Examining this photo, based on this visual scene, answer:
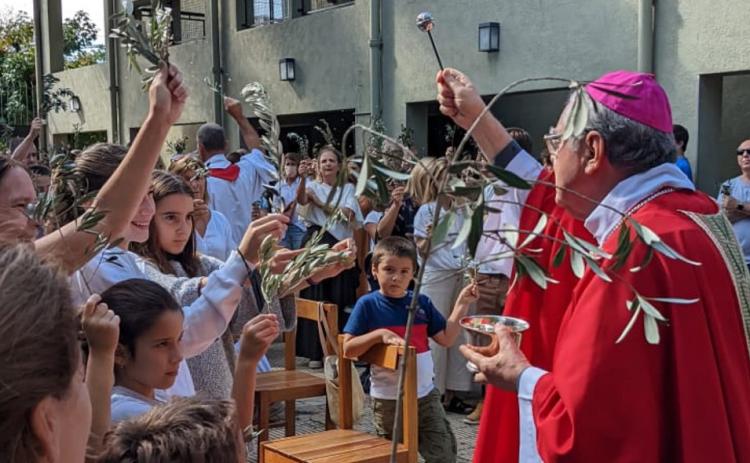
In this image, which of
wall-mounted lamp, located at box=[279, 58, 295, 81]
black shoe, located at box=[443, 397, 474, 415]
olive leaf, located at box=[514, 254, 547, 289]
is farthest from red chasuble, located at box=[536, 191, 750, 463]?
wall-mounted lamp, located at box=[279, 58, 295, 81]

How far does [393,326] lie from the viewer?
4.41 metres

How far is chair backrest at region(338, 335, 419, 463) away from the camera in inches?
145

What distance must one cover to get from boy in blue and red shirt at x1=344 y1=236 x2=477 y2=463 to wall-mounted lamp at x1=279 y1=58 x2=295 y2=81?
339 inches

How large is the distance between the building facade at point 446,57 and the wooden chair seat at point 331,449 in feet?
16.8

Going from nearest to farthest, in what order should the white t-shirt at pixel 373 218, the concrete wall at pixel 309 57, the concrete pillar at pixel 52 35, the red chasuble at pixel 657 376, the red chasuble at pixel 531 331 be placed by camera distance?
the red chasuble at pixel 657 376
the red chasuble at pixel 531 331
the white t-shirt at pixel 373 218
the concrete wall at pixel 309 57
the concrete pillar at pixel 52 35

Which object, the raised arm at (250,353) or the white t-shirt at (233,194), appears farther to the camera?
the white t-shirt at (233,194)

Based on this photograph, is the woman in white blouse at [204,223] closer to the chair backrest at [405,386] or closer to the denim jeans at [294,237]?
the chair backrest at [405,386]

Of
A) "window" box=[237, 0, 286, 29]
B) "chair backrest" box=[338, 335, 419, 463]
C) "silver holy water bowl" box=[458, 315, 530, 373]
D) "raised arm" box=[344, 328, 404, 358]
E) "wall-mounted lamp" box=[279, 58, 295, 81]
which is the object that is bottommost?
"chair backrest" box=[338, 335, 419, 463]

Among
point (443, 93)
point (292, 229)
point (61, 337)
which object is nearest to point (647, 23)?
point (292, 229)

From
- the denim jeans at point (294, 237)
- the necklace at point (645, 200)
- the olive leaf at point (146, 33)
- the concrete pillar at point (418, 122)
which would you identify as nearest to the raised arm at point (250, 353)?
the olive leaf at point (146, 33)

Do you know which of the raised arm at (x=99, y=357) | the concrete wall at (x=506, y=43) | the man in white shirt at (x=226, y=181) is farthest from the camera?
the concrete wall at (x=506, y=43)

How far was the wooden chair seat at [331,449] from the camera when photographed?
3701mm

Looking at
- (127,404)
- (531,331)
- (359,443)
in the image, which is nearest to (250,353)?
(127,404)

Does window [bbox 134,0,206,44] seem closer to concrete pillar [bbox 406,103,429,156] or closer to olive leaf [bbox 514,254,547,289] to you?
concrete pillar [bbox 406,103,429,156]
